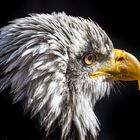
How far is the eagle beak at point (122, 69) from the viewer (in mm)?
4551

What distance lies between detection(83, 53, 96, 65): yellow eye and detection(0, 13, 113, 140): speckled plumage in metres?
0.03

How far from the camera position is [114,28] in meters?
6.84

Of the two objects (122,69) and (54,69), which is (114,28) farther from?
(54,69)

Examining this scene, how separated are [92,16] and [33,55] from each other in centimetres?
271

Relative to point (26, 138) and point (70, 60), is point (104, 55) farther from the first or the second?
point (26, 138)

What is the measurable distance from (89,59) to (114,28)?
2.48m

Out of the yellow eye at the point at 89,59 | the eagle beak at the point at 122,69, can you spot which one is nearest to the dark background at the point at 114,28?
the eagle beak at the point at 122,69

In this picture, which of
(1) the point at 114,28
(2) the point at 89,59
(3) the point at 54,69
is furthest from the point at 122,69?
(1) the point at 114,28

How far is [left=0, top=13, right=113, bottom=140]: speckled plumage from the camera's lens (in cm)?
404

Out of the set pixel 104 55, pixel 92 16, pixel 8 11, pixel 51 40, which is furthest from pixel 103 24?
pixel 51 40

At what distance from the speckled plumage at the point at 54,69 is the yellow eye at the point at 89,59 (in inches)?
1.3

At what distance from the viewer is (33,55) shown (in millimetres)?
4055

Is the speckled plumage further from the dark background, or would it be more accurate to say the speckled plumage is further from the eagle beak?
the dark background

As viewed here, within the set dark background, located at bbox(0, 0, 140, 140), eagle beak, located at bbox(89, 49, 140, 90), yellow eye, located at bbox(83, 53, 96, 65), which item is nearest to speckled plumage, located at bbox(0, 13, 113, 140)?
yellow eye, located at bbox(83, 53, 96, 65)
